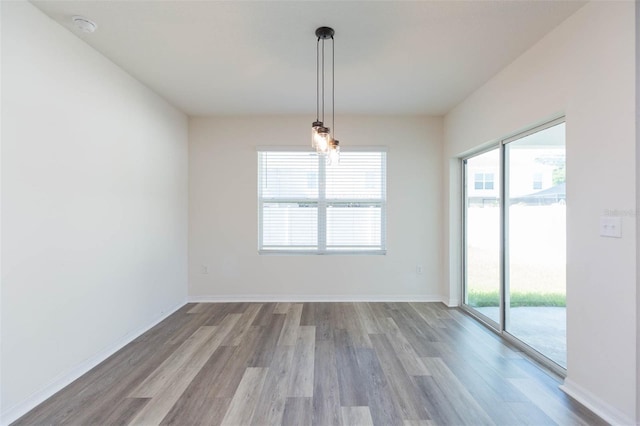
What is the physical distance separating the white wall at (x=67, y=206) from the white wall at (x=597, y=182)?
12.2 feet

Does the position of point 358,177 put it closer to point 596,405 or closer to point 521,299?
point 521,299

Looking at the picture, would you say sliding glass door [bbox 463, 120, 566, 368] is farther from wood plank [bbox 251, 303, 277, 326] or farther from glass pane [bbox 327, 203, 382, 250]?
wood plank [bbox 251, 303, 277, 326]

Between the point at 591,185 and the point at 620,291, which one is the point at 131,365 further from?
the point at 591,185

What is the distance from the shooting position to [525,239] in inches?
100

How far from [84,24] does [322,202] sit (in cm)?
296

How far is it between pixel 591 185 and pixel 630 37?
2.81 ft

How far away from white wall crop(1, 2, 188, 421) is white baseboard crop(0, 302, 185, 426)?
0.03 feet

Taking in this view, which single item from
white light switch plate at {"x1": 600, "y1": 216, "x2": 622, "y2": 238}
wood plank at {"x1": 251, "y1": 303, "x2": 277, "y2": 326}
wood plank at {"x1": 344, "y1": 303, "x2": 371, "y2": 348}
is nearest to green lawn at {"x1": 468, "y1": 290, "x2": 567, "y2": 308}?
white light switch plate at {"x1": 600, "y1": 216, "x2": 622, "y2": 238}

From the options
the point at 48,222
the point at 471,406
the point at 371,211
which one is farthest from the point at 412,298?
the point at 48,222

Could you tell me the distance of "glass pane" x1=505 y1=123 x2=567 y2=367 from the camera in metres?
2.17

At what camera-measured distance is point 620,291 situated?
1593 mm

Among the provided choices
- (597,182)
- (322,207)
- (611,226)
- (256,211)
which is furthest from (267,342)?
(597,182)

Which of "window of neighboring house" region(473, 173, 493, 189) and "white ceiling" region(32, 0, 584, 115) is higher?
"white ceiling" region(32, 0, 584, 115)

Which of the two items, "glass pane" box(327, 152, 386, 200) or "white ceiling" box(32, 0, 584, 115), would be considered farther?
"glass pane" box(327, 152, 386, 200)
